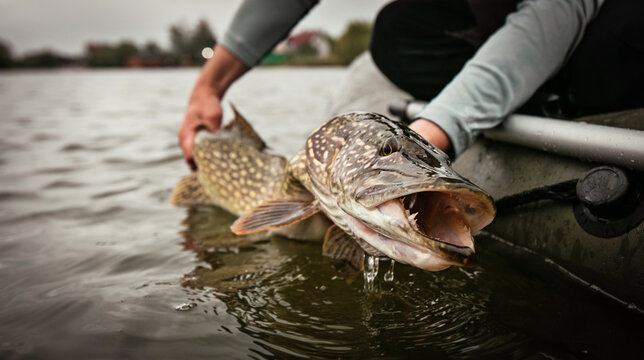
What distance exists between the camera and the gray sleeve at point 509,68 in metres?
1.81

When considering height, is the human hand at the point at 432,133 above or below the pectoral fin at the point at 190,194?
above

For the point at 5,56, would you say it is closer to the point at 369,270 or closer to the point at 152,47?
the point at 152,47

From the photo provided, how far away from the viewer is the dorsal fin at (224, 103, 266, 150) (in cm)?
282

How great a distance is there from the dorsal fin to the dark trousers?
0.89 metres

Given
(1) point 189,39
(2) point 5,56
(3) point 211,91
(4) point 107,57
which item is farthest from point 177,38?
(3) point 211,91

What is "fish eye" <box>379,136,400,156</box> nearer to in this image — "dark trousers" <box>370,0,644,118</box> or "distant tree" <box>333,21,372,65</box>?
"dark trousers" <box>370,0,644,118</box>

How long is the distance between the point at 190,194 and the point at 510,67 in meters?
2.15

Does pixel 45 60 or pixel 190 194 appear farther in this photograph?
pixel 45 60

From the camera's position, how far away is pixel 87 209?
122 inches

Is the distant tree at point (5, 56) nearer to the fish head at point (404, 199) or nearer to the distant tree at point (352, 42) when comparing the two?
the distant tree at point (352, 42)

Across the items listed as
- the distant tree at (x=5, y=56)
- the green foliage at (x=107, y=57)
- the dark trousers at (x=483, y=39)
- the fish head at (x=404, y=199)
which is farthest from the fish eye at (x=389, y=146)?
the green foliage at (x=107, y=57)

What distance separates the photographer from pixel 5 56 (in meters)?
53.7

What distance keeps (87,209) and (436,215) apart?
8.72 feet

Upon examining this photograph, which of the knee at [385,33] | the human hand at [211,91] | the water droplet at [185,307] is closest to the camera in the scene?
the water droplet at [185,307]
